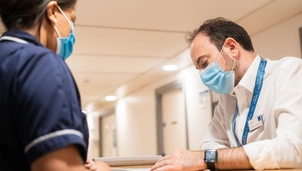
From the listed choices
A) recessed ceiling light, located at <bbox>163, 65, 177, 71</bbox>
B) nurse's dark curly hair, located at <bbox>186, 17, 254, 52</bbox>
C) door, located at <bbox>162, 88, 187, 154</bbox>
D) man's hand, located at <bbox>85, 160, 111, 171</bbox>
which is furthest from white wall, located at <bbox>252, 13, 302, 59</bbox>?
man's hand, located at <bbox>85, 160, 111, 171</bbox>

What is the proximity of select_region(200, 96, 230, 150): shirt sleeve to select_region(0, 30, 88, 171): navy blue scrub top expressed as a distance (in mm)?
1090

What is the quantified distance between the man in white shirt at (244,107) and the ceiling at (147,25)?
0.54m

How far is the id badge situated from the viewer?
1.45m

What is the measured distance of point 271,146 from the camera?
1.25 meters

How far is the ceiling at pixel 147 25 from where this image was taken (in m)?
2.16

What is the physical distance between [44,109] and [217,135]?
48.7 inches

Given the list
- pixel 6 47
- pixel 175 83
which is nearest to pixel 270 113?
pixel 6 47

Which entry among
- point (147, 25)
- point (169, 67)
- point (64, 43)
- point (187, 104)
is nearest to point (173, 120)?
point (187, 104)

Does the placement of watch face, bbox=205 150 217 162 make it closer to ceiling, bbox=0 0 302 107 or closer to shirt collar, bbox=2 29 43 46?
shirt collar, bbox=2 29 43 46

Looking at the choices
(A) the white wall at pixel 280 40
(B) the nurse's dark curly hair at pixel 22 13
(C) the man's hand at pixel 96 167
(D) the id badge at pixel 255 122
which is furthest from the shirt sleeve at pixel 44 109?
(A) the white wall at pixel 280 40

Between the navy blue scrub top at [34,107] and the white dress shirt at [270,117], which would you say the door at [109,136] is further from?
the navy blue scrub top at [34,107]

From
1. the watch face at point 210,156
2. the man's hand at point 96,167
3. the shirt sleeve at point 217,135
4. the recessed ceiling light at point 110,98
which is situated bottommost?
the man's hand at point 96,167

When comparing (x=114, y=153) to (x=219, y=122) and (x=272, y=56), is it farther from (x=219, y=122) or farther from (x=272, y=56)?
(x=219, y=122)

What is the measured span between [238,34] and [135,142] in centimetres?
378
